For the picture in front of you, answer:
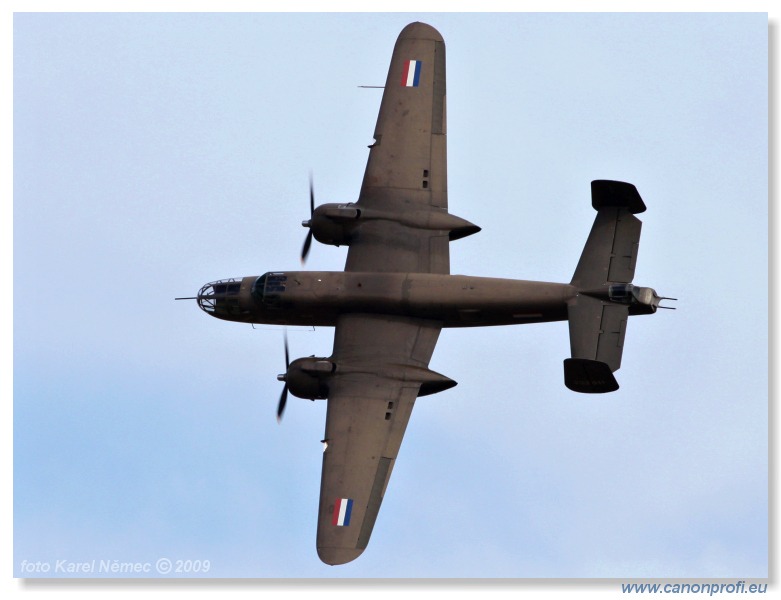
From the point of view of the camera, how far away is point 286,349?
173 ft

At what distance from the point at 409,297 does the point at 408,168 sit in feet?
16.9

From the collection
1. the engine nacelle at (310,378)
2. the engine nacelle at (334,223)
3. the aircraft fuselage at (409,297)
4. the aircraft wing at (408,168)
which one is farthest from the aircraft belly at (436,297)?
the engine nacelle at (310,378)

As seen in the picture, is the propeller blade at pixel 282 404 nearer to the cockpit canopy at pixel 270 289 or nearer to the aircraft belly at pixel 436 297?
the aircraft belly at pixel 436 297

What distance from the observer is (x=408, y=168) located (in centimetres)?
5466

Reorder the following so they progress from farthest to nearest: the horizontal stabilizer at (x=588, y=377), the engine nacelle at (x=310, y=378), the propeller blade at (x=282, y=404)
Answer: the propeller blade at (x=282, y=404), the engine nacelle at (x=310, y=378), the horizontal stabilizer at (x=588, y=377)

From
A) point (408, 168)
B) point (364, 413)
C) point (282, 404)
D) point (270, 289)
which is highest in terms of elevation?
point (408, 168)

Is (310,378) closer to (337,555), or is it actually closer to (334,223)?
(334,223)

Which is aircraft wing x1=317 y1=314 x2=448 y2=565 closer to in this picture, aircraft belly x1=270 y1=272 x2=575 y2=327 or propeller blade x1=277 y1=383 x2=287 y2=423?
aircraft belly x1=270 y1=272 x2=575 y2=327

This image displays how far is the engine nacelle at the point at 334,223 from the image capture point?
5381cm

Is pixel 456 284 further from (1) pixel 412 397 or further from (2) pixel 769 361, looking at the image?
(2) pixel 769 361

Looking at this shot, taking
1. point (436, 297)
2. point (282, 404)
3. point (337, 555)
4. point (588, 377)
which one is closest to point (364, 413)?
point (282, 404)

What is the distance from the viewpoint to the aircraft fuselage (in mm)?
51562

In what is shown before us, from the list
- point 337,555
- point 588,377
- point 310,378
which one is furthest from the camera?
point 310,378

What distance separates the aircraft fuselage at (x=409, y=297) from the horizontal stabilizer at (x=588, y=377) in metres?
2.74
